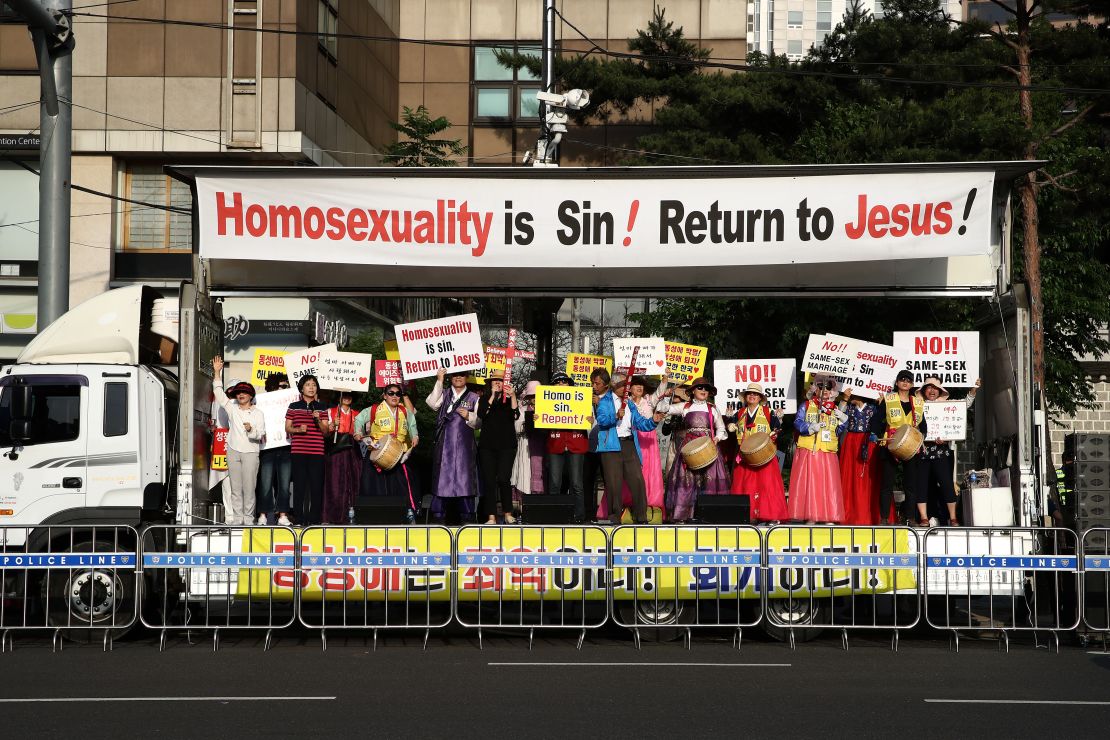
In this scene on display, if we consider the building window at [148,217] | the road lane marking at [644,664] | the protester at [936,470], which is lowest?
the road lane marking at [644,664]

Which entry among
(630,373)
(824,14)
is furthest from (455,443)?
(824,14)

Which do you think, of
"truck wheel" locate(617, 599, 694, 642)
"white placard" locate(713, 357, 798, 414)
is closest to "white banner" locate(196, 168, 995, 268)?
"truck wheel" locate(617, 599, 694, 642)

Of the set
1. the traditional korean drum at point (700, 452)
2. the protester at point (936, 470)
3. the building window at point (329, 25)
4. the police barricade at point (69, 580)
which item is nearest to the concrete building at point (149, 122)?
the building window at point (329, 25)

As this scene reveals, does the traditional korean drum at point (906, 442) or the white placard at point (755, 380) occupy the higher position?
the white placard at point (755, 380)

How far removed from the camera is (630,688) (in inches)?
373

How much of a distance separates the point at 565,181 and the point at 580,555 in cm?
367

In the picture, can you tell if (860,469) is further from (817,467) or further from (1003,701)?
(1003,701)

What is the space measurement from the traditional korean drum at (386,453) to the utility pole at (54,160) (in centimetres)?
464

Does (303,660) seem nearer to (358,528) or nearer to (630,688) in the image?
(358,528)

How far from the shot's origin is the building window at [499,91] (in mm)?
39531

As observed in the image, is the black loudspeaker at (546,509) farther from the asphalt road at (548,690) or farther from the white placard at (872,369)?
the white placard at (872,369)

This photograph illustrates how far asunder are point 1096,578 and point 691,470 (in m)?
4.48

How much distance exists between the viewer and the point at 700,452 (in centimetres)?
1488

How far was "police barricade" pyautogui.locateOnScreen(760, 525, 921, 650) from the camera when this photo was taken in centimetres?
1201
